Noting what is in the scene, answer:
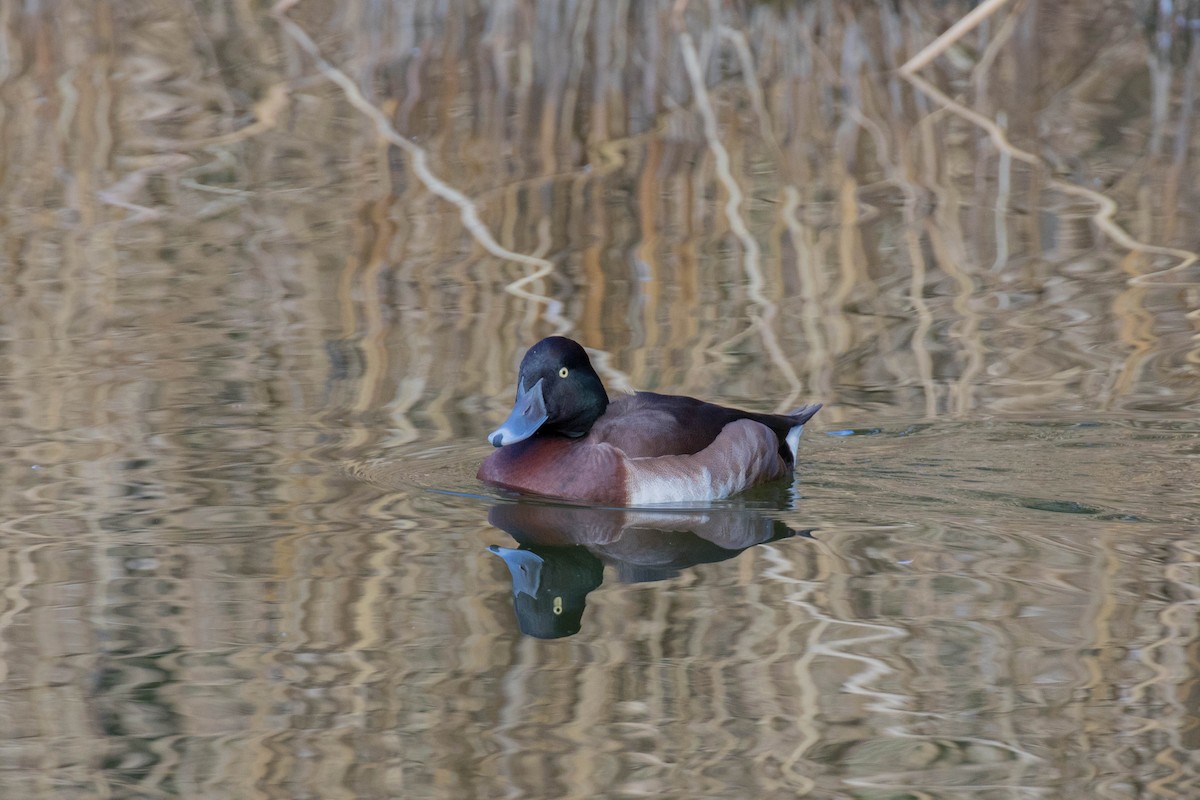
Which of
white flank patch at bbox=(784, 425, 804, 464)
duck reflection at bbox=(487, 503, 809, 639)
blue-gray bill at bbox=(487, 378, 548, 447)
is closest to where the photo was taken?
duck reflection at bbox=(487, 503, 809, 639)

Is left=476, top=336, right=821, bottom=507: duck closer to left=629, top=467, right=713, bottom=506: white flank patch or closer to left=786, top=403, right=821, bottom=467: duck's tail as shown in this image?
left=629, top=467, right=713, bottom=506: white flank patch

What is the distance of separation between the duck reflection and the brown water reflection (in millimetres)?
91

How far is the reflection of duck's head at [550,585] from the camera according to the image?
5.75m

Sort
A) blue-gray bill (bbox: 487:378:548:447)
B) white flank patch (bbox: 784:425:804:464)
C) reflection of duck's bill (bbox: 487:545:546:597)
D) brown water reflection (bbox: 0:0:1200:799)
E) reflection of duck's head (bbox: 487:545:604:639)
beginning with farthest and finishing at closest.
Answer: white flank patch (bbox: 784:425:804:464), blue-gray bill (bbox: 487:378:548:447), reflection of duck's bill (bbox: 487:545:546:597), reflection of duck's head (bbox: 487:545:604:639), brown water reflection (bbox: 0:0:1200:799)

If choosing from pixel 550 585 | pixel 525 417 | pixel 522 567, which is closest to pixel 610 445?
pixel 525 417

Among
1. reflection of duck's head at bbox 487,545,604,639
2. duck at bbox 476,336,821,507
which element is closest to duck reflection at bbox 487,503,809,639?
reflection of duck's head at bbox 487,545,604,639

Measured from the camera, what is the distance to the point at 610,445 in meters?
7.13

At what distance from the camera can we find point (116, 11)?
63.0 ft

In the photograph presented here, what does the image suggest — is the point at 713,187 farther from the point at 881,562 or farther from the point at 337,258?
the point at 881,562

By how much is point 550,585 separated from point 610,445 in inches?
43.9

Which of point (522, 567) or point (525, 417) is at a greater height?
point (525, 417)

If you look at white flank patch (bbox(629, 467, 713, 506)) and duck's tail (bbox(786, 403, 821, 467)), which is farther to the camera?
duck's tail (bbox(786, 403, 821, 467))

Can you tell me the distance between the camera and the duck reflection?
19.5ft

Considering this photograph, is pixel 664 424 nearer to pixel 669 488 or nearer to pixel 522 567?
pixel 669 488
